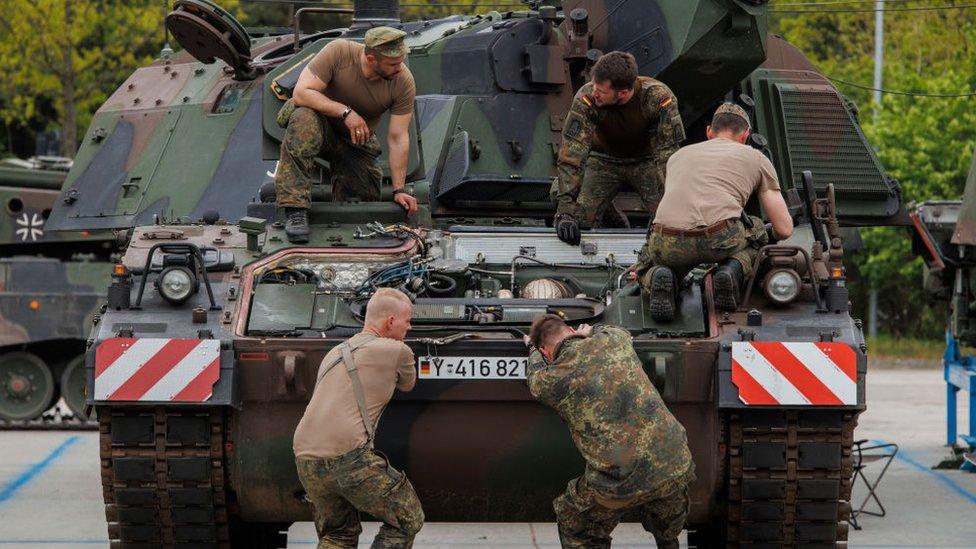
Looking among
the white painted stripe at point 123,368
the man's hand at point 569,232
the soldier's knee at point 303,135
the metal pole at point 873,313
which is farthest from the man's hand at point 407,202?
the metal pole at point 873,313

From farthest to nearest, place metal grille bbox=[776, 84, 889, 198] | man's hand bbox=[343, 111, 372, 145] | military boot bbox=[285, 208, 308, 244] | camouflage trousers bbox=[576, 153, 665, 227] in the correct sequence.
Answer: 1. metal grille bbox=[776, 84, 889, 198]
2. camouflage trousers bbox=[576, 153, 665, 227]
3. man's hand bbox=[343, 111, 372, 145]
4. military boot bbox=[285, 208, 308, 244]

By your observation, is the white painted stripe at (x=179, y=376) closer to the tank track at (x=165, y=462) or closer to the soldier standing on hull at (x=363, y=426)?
the tank track at (x=165, y=462)

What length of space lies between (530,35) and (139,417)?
14.1 feet

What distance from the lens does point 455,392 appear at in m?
8.08

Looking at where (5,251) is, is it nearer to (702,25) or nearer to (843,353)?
(702,25)

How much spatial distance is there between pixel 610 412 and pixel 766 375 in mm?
775

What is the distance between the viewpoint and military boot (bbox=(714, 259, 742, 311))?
26.8 ft

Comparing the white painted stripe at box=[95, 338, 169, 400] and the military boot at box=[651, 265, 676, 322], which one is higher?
the military boot at box=[651, 265, 676, 322]

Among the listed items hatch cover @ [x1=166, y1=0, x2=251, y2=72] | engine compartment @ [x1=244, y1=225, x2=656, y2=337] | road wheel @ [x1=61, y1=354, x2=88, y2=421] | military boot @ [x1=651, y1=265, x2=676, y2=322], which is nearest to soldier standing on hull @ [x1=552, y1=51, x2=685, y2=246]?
engine compartment @ [x1=244, y1=225, x2=656, y2=337]

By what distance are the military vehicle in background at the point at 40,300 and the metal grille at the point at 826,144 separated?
22.6 ft

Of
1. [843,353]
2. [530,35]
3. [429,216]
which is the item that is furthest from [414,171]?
[843,353]

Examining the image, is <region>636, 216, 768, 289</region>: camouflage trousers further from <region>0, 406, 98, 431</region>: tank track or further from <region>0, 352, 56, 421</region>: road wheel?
<region>0, 352, 56, 421</region>: road wheel

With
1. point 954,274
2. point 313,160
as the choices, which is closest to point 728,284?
point 313,160

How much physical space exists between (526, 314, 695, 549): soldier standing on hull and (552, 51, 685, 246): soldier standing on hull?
151 cm
